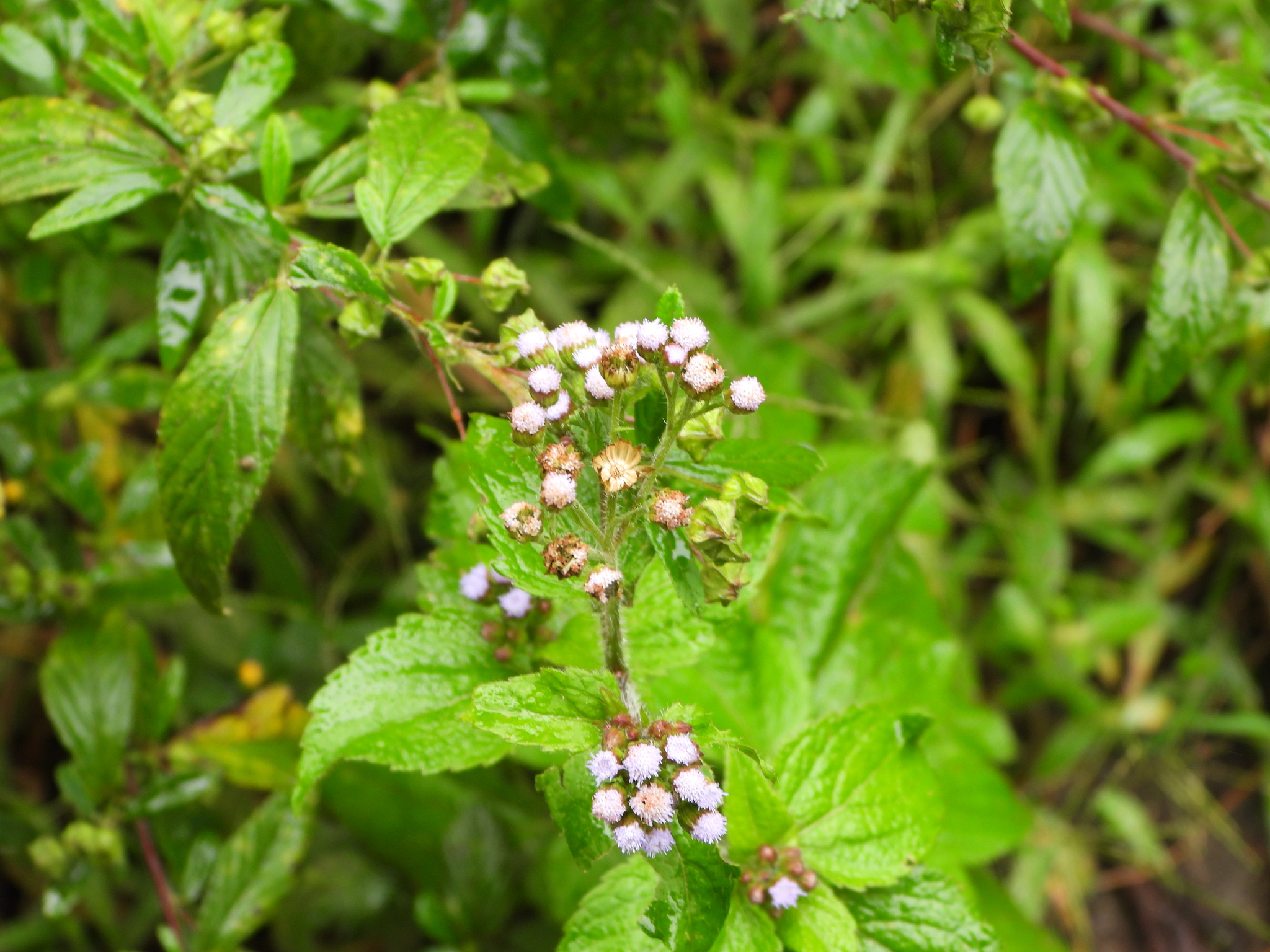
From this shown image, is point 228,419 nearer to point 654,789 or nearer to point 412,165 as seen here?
point 412,165

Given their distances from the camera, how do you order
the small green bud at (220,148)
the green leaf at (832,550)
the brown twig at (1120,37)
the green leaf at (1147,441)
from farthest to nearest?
the green leaf at (1147,441), the green leaf at (832,550), the brown twig at (1120,37), the small green bud at (220,148)

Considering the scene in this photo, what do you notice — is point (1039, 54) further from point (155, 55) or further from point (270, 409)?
point (155, 55)

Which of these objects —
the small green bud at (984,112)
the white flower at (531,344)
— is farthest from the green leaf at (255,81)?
the small green bud at (984,112)

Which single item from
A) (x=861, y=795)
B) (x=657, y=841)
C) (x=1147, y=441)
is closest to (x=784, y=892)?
(x=861, y=795)

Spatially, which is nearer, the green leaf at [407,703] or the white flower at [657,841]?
the white flower at [657,841]

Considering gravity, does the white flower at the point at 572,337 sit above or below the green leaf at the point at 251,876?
above

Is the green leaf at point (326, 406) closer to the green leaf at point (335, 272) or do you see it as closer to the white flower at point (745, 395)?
the green leaf at point (335, 272)

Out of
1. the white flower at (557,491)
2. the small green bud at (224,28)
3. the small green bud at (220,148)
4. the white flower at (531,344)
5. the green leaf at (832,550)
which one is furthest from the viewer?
the green leaf at (832,550)

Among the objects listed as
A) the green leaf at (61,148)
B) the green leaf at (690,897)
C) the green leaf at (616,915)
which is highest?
the green leaf at (61,148)

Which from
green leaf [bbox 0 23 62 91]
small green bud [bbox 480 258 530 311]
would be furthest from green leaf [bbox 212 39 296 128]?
small green bud [bbox 480 258 530 311]
